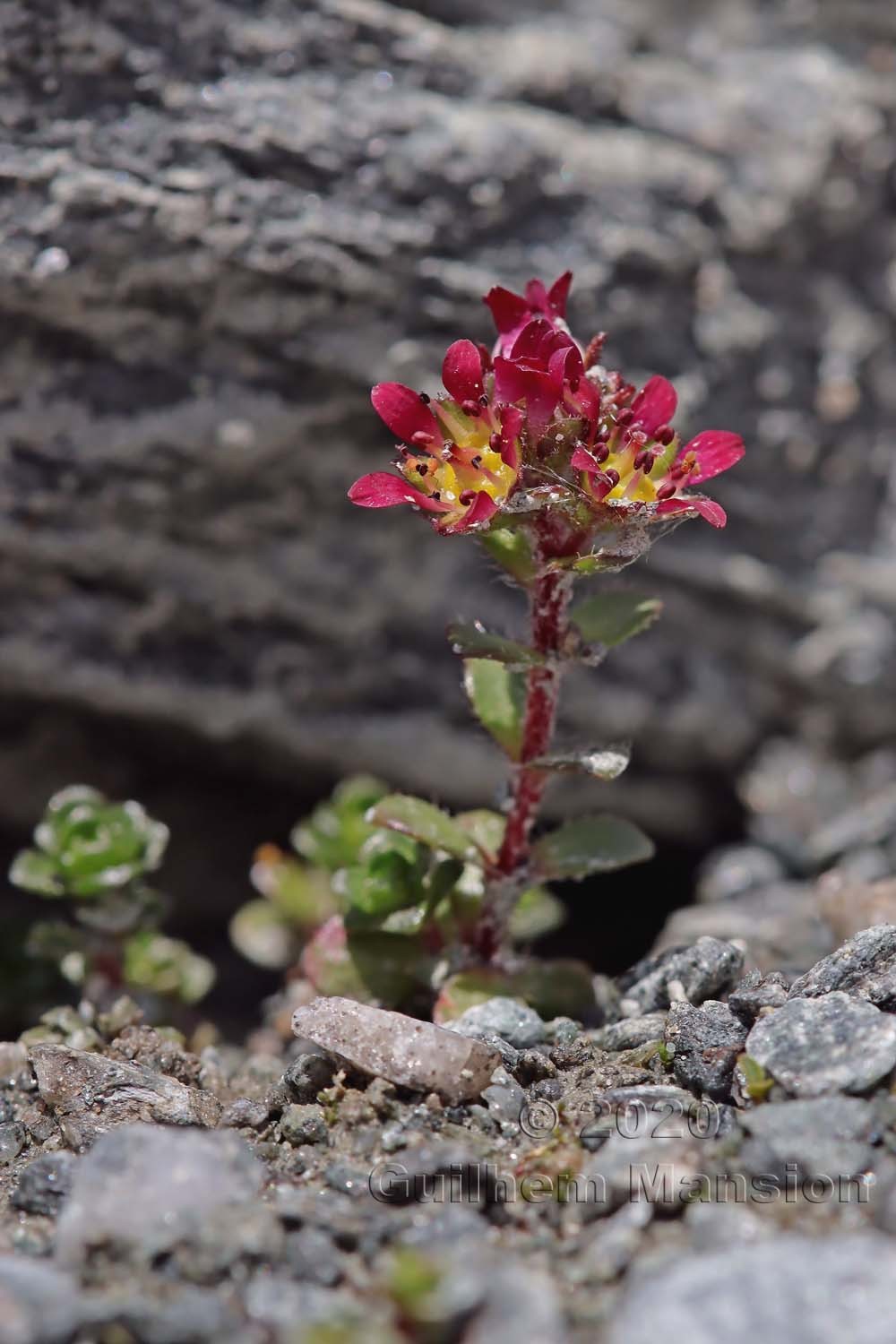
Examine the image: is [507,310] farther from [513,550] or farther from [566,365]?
[513,550]

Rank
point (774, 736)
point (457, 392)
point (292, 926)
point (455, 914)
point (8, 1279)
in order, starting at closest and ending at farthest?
point (8, 1279) < point (457, 392) < point (455, 914) < point (292, 926) < point (774, 736)

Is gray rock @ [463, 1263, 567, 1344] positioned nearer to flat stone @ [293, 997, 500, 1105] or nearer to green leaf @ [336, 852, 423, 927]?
flat stone @ [293, 997, 500, 1105]

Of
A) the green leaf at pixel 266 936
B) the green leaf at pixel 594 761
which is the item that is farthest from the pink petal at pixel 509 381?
the green leaf at pixel 266 936

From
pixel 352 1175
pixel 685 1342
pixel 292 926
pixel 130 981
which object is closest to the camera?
pixel 685 1342

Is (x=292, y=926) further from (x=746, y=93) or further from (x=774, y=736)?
(x=746, y=93)

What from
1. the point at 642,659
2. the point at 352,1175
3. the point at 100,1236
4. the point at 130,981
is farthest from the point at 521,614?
the point at 100,1236

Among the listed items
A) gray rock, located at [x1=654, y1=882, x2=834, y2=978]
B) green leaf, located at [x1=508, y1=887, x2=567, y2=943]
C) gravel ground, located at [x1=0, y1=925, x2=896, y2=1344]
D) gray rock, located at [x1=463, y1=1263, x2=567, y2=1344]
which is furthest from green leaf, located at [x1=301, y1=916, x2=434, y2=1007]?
gray rock, located at [x1=463, y1=1263, x2=567, y2=1344]

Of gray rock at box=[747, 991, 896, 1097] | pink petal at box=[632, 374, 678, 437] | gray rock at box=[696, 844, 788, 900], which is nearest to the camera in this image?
gray rock at box=[747, 991, 896, 1097]
